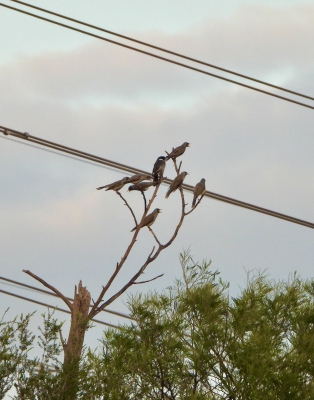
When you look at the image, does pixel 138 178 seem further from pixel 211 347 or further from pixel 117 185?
pixel 211 347

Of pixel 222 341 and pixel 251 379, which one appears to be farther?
pixel 222 341

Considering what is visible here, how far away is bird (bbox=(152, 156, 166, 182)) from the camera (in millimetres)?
7463

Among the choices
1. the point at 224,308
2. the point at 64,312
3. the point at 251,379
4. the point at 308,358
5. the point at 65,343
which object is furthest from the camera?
the point at 64,312

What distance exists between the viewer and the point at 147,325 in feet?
21.2

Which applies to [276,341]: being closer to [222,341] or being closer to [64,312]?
[222,341]

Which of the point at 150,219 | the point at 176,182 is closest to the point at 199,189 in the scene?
the point at 176,182

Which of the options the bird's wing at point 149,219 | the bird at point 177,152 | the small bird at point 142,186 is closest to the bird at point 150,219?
the bird's wing at point 149,219

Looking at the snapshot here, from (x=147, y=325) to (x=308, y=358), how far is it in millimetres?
1314

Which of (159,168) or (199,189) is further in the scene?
(199,189)

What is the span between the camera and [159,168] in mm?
7559

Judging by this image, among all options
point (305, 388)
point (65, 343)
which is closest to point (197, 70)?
point (65, 343)

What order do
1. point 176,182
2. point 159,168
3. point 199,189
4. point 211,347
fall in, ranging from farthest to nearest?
point 199,189, point 176,182, point 159,168, point 211,347

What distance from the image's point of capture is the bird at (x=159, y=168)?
746cm

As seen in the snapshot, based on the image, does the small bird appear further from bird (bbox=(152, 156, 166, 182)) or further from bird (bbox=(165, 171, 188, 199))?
bird (bbox=(165, 171, 188, 199))
